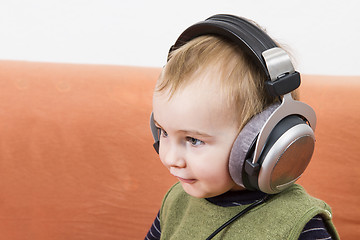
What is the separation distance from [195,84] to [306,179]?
2.08 feet

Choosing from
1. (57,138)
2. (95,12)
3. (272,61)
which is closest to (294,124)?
(272,61)

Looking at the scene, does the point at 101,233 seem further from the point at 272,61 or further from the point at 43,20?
the point at 272,61

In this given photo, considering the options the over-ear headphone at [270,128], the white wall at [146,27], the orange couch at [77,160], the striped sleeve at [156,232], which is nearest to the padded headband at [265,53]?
→ the over-ear headphone at [270,128]

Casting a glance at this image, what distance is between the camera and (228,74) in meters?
0.68

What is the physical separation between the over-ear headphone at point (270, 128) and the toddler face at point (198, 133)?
1.0 inches

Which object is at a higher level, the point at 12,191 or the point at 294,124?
the point at 294,124

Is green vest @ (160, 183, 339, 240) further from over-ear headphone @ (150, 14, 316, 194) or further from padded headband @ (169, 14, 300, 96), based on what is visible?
padded headband @ (169, 14, 300, 96)

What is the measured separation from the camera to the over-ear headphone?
65 cm

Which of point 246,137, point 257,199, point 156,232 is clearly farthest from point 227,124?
point 156,232

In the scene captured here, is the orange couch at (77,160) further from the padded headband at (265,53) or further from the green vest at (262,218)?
the padded headband at (265,53)

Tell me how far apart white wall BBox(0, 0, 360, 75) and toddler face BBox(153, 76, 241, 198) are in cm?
76

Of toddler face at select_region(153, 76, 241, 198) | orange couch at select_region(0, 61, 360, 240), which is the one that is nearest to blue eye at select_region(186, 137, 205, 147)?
toddler face at select_region(153, 76, 241, 198)

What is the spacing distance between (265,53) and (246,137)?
4.6 inches

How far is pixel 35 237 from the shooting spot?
124 cm
